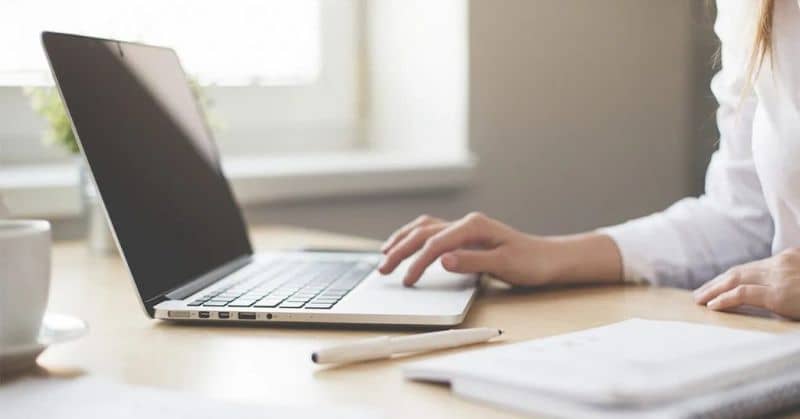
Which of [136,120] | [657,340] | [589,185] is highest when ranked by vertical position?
[136,120]

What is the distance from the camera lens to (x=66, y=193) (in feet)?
4.71

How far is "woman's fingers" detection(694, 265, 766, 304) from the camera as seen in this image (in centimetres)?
86

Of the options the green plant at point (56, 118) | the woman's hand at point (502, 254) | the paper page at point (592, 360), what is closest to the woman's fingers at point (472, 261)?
the woman's hand at point (502, 254)

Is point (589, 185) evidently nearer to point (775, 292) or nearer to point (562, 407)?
point (775, 292)

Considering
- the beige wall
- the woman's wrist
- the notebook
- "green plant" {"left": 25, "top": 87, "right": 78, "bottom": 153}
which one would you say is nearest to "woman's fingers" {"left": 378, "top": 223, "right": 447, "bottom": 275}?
the woman's wrist

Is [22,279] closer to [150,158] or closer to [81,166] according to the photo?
[150,158]

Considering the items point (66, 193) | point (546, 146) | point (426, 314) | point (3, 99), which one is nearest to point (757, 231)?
point (426, 314)

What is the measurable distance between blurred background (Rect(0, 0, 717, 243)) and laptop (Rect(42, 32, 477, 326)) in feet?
1.47

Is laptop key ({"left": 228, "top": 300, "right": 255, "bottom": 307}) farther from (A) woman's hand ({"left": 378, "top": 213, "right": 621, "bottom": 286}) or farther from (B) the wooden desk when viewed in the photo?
(A) woman's hand ({"left": 378, "top": 213, "right": 621, "bottom": 286})

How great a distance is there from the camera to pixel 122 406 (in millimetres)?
591

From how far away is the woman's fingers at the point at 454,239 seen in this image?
0.94m

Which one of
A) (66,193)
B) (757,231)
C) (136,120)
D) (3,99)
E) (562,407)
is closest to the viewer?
(562,407)

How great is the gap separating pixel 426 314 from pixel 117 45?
0.43 m

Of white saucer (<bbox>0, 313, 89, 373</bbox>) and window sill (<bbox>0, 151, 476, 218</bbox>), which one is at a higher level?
white saucer (<bbox>0, 313, 89, 373</bbox>)
